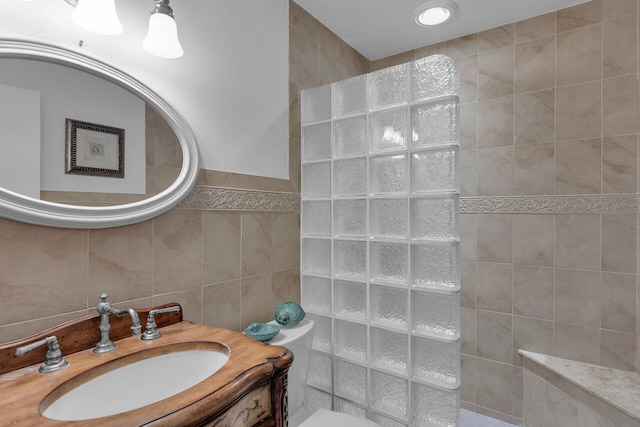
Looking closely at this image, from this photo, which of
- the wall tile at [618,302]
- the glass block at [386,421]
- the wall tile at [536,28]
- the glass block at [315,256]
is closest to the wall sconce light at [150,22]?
the glass block at [315,256]

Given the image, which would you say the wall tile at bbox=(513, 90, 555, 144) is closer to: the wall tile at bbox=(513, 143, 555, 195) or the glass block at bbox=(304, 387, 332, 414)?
the wall tile at bbox=(513, 143, 555, 195)

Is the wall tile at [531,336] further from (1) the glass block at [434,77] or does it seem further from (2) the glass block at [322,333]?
(1) the glass block at [434,77]

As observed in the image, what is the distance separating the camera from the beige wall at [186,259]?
906 mm

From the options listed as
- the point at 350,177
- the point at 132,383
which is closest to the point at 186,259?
the point at 132,383

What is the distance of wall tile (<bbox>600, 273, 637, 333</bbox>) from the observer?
68.6 inches

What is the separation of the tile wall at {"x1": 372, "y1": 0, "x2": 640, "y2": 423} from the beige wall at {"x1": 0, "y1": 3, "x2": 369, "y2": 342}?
1109 millimetres

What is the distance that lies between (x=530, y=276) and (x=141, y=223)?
207 centimetres

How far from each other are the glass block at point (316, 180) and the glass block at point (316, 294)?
447 mm

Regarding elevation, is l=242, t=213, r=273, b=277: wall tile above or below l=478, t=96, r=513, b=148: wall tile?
below

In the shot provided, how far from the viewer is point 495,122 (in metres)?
2.07

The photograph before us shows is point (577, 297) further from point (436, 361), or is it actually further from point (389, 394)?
point (389, 394)

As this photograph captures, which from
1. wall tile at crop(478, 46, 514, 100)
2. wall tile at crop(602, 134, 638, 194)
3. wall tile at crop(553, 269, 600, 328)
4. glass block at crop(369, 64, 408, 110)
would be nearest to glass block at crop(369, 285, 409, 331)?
glass block at crop(369, 64, 408, 110)

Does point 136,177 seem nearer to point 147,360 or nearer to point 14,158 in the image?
point 14,158

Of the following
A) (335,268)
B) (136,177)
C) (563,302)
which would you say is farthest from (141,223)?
(563,302)
